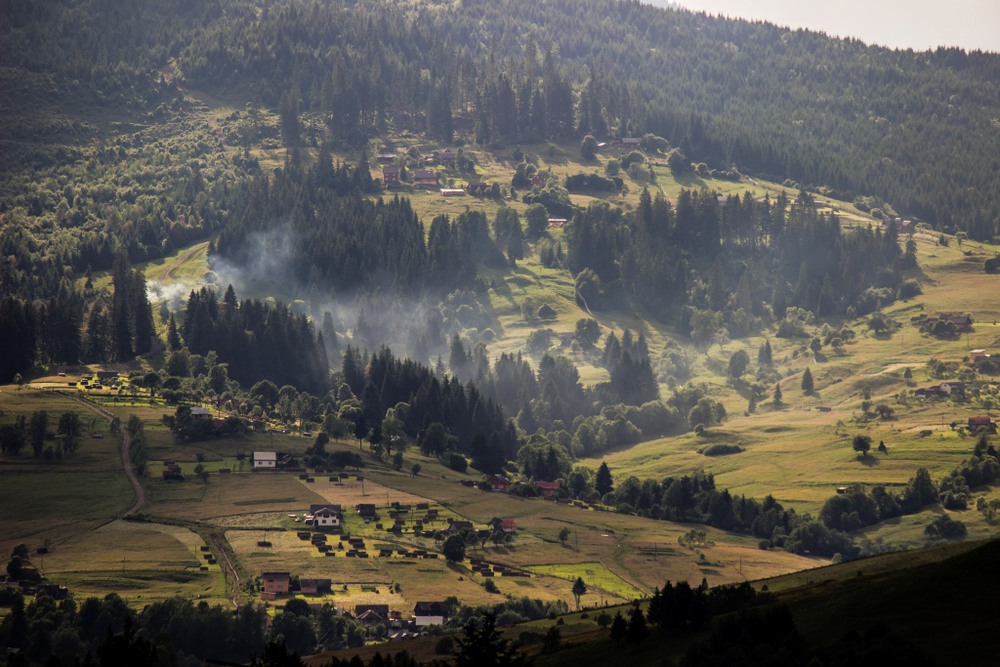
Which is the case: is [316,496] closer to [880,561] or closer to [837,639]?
[880,561]

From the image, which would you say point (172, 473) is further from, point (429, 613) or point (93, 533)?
point (429, 613)

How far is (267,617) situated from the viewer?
14750 centimetres

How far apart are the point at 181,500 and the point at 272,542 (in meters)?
18.8

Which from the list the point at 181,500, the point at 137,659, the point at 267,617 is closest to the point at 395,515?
the point at 181,500

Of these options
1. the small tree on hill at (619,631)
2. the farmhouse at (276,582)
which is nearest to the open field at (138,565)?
the farmhouse at (276,582)

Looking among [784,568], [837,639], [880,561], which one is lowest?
[784,568]

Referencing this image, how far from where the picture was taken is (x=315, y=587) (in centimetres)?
15900

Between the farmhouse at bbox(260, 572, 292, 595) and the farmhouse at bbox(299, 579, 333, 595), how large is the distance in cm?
167

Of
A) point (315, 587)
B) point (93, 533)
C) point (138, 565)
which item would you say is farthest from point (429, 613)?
point (93, 533)

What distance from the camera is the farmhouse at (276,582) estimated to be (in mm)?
156462

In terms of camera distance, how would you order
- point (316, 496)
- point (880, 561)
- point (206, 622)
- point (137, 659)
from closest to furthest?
1. point (137, 659)
2. point (880, 561)
3. point (206, 622)
4. point (316, 496)

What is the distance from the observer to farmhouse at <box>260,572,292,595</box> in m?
156

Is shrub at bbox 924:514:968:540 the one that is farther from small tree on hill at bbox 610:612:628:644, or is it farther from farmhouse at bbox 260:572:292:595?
small tree on hill at bbox 610:612:628:644

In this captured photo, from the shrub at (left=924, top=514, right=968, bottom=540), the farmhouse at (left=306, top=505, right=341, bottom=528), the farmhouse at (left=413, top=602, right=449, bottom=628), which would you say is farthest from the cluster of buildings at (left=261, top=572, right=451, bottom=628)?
the shrub at (left=924, top=514, right=968, bottom=540)
